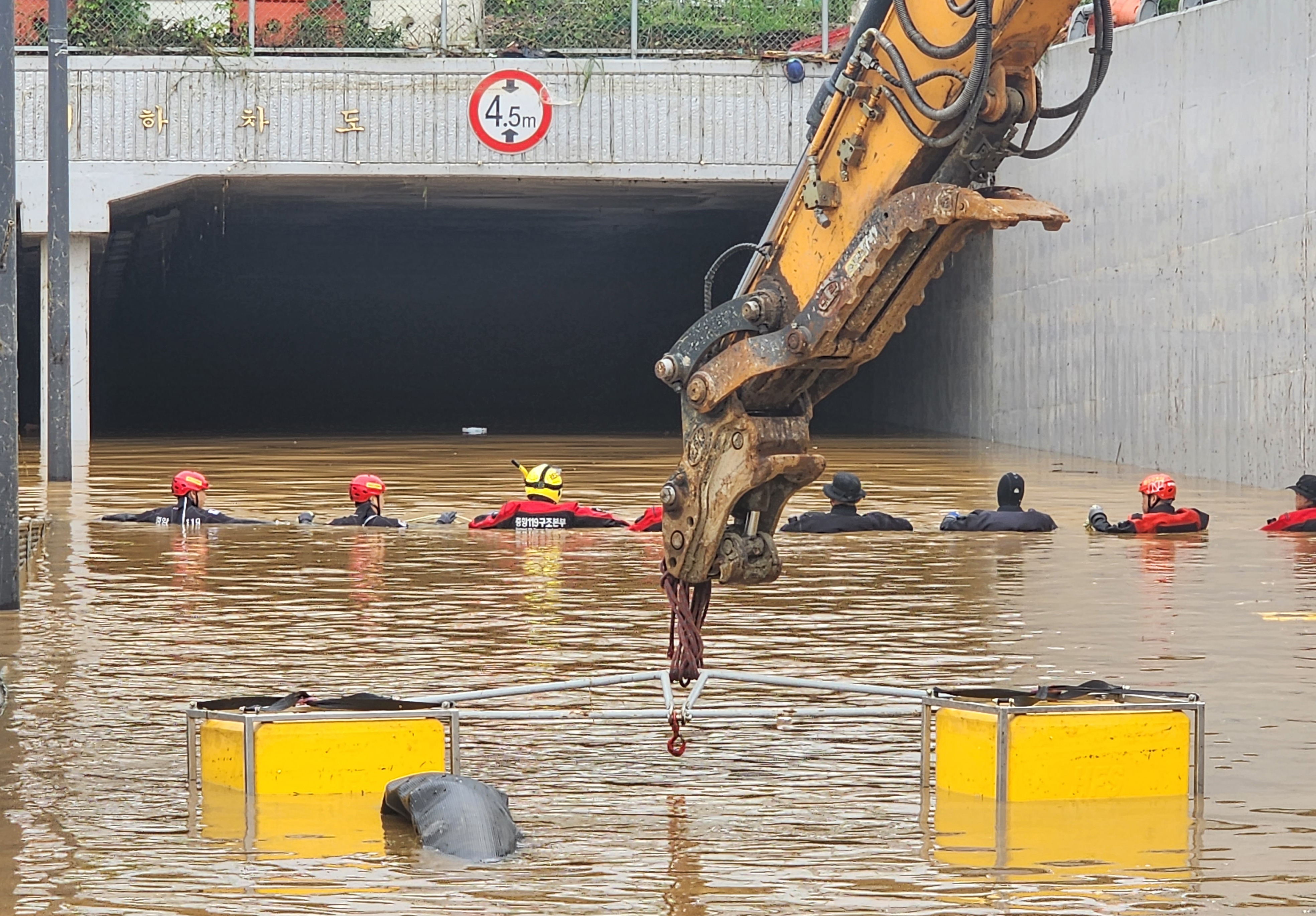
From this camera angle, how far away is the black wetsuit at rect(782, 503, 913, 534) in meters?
19.3

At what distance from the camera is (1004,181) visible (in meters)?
34.8

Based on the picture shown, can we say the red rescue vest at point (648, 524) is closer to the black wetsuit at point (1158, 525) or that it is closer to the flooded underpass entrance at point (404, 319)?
the black wetsuit at point (1158, 525)

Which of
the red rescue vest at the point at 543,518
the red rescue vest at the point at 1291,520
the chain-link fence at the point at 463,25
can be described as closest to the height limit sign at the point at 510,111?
the chain-link fence at the point at 463,25

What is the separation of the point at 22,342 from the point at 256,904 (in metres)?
41.7

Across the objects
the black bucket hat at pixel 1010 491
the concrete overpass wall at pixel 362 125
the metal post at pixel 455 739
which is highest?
the concrete overpass wall at pixel 362 125

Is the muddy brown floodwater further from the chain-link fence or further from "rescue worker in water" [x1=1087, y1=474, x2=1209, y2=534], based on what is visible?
the chain-link fence

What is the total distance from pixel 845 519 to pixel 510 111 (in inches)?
583

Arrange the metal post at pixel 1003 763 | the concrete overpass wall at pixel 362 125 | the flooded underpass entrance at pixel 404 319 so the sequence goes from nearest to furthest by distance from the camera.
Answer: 1. the metal post at pixel 1003 763
2. the concrete overpass wall at pixel 362 125
3. the flooded underpass entrance at pixel 404 319

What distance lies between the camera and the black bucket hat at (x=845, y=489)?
19.4 meters

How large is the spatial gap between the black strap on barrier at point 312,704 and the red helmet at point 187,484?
38.9ft

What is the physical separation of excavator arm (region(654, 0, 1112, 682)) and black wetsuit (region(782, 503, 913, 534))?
457 inches

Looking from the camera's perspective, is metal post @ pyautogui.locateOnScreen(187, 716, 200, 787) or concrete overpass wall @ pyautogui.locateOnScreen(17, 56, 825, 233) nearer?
metal post @ pyautogui.locateOnScreen(187, 716, 200, 787)

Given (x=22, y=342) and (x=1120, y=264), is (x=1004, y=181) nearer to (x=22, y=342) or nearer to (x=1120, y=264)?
(x=1120, y=264)

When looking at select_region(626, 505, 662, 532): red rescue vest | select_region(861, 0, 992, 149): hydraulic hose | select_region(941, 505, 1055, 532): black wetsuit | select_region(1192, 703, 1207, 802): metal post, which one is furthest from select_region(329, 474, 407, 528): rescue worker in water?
select_region(861, 0, 992, 149): hydraulic hose
